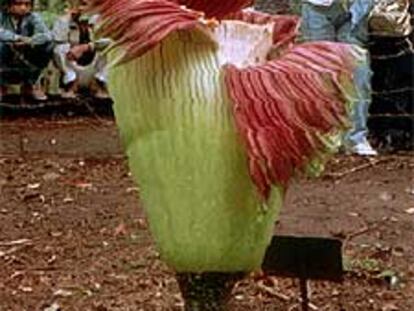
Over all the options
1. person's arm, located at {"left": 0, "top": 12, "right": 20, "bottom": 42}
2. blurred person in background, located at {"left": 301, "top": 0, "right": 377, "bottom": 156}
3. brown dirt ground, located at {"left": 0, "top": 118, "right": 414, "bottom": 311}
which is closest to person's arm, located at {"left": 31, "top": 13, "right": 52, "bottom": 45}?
person's arm, located at {"left": 0, "top": 12, "right": 20, "bottom": 42}

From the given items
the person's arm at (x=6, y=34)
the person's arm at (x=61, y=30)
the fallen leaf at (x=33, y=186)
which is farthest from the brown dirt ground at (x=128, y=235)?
the person's arm at (x=61, y=30)

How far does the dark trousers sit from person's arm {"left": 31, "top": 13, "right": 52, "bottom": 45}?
0.20 ft

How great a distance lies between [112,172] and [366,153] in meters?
1.17

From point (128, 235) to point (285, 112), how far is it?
237 centimetres

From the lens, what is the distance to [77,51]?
6.92 m

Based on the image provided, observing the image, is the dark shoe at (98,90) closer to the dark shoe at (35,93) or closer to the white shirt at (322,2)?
the dark shoe at (35,93)

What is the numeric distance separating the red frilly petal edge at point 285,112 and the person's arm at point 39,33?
5.33 m

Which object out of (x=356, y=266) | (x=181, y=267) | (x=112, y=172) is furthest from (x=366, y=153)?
(x=181, y=267)

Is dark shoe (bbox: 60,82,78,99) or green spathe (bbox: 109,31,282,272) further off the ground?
green spathe (bbox: 109,31,282,272)

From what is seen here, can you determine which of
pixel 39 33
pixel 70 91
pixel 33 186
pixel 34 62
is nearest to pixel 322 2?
pixel 33 186

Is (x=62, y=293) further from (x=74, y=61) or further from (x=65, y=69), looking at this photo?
(x=74, y=61)

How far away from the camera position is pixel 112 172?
483 centimetres

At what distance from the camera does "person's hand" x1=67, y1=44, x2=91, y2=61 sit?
6.86m

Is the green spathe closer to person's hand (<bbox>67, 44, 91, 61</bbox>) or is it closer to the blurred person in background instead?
the blurred person in background
